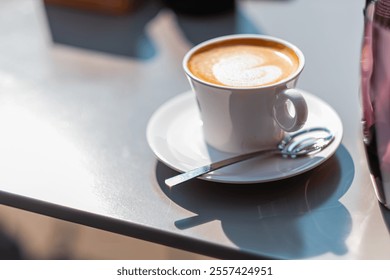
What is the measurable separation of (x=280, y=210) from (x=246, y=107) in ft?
0.36

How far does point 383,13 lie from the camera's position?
1.59 feet

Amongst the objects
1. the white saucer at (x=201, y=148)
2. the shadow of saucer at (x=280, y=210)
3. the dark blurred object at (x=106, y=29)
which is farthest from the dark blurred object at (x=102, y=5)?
the shadow of saucer at (x=280, y=210)

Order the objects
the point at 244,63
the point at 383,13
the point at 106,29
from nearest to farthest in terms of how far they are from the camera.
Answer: the point at 383,13 < the point at 244,63 < the point at 106,29

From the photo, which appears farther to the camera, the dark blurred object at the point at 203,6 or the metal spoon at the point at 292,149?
the dark blurred object at the point at 203,6

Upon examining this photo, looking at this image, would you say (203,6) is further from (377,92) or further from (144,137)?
(377,92)

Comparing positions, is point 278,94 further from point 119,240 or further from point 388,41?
point 119,240

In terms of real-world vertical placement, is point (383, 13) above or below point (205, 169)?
above

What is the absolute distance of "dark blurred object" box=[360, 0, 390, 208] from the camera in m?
0.48

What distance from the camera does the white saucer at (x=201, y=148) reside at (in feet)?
1.72

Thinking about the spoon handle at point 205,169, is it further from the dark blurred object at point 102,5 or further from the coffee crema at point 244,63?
the dark blurred object at point 102,5

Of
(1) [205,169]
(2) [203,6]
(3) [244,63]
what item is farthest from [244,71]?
(2) [203,6]

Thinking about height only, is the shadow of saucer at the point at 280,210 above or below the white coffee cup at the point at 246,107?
below

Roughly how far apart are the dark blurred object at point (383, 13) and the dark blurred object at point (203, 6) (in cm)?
48

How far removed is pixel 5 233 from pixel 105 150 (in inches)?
17.1
